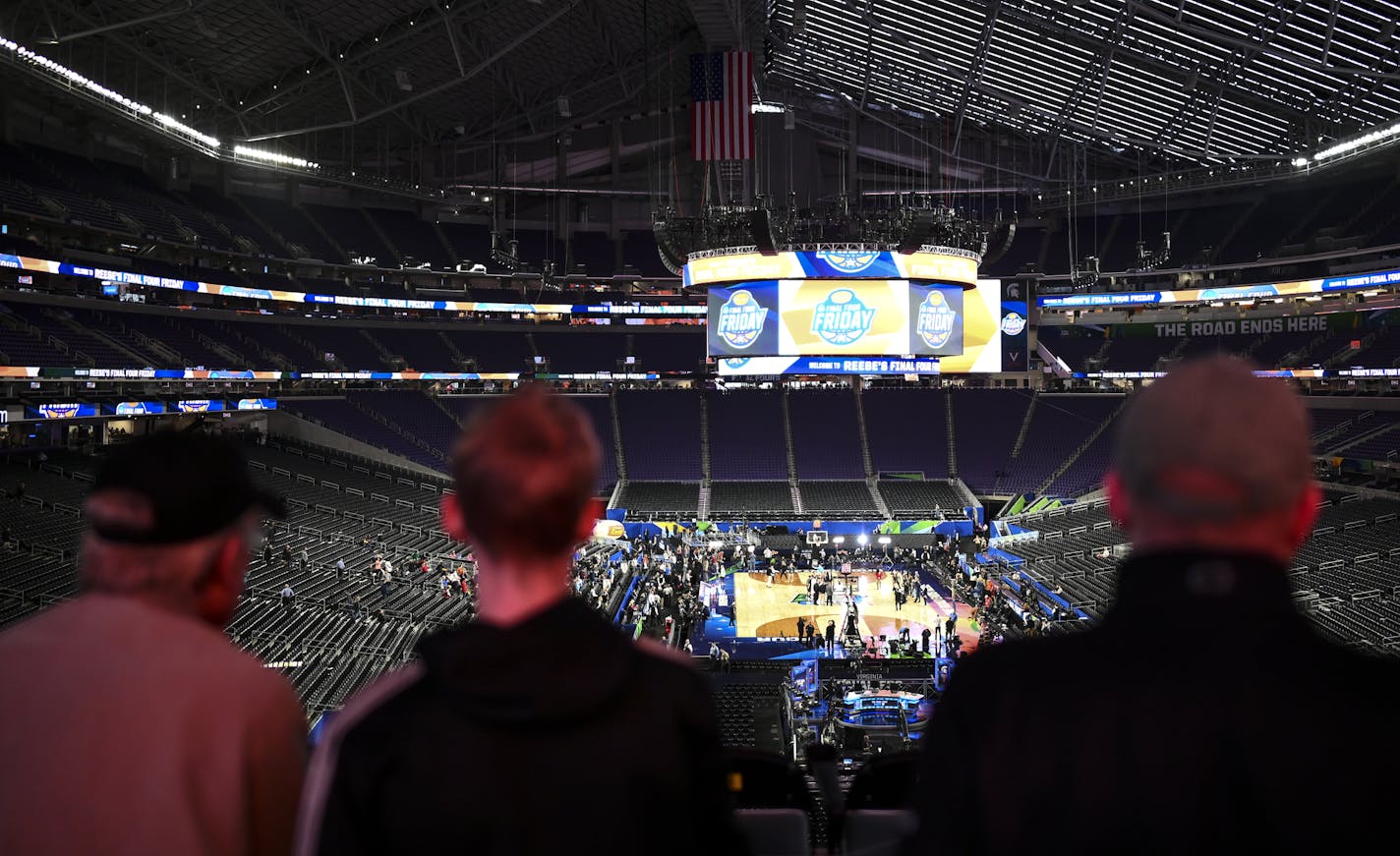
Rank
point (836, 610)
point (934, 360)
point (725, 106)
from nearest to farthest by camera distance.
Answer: point (836, 610) → point (725, 106) → point (934, 360)

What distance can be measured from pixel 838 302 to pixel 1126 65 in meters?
13.6

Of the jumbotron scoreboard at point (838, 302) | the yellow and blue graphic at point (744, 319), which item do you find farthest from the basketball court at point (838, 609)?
the yellow and blue graphic at point (744, 319)

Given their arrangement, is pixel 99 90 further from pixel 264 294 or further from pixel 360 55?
pixel 264 294

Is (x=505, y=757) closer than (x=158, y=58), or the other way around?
(x=505, y=757)

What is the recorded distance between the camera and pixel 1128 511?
4.43 feet

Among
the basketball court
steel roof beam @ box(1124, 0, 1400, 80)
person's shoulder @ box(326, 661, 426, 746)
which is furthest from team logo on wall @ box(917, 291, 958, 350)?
person's shoulder @ box(326, 661, 426, 746)

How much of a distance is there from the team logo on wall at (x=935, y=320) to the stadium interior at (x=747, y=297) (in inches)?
4.5

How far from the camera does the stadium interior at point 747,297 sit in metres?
24.3

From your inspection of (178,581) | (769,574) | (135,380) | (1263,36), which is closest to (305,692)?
(178,581)

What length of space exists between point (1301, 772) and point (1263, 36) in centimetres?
3291

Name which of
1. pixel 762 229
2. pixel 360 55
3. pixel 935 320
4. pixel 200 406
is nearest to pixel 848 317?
pixel 935 320

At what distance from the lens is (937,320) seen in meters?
32.7

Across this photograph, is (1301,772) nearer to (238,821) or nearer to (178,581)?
(238,821)

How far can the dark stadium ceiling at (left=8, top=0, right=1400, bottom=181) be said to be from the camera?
28062mm
